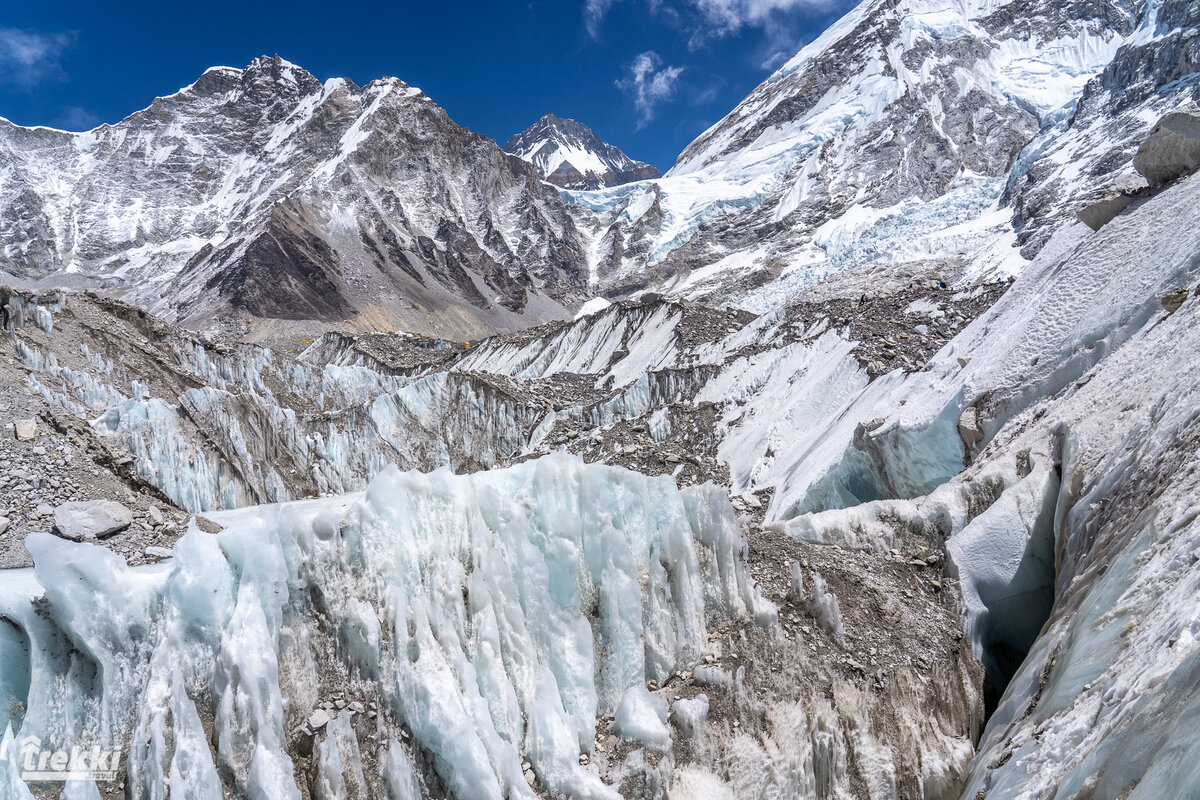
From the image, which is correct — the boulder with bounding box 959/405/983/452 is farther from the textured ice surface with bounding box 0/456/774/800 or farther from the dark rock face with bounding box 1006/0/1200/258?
the dark rock face with bounding box 1006/0/1200/258

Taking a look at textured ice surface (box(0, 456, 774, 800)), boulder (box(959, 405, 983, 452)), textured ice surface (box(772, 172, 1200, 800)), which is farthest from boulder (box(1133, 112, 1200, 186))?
textured ice surface (box(0, 456, 774, 800))

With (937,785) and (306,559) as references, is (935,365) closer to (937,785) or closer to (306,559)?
(937,785)

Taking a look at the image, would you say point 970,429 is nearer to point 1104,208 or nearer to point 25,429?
point 1104,208

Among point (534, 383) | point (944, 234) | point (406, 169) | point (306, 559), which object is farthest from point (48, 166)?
point (306, 559)

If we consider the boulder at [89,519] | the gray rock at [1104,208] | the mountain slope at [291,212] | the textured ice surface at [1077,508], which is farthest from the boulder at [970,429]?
the mountain slope at [291,212]

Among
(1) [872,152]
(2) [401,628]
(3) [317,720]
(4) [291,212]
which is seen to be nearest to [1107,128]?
(1) [872,152]
